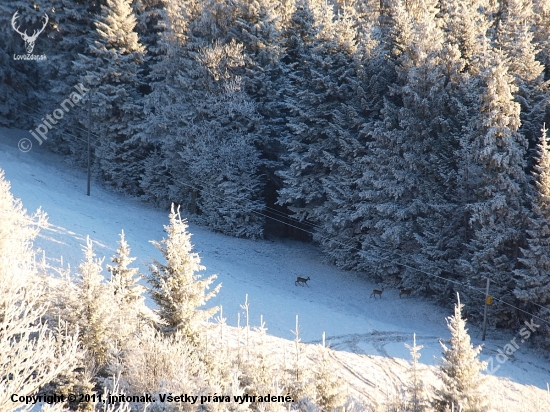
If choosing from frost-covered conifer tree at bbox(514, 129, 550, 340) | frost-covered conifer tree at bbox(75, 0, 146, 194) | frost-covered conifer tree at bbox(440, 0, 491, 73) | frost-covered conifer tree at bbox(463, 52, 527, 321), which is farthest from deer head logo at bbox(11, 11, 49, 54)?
frost-covered conifer tree at bbox(514, 129, 550, 340)

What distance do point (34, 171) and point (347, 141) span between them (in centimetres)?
1759

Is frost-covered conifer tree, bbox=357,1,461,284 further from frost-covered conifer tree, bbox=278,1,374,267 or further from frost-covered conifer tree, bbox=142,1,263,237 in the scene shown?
frost-covered conifer tree, bbox=142,1,263,237

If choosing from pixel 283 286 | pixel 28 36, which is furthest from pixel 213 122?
pixel 28 36

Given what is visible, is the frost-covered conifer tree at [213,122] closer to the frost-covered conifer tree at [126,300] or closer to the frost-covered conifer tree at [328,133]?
the frost-covered conifer tree at [328,133]

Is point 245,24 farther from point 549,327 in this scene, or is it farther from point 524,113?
point 549,327

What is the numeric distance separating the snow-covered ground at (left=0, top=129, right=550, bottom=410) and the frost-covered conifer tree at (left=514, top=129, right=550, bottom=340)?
216 cm

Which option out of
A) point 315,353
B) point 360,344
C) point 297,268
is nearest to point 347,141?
point 297,268

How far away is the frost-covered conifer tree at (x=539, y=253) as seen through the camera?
61.6 ft

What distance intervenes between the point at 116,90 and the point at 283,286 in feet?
52.9

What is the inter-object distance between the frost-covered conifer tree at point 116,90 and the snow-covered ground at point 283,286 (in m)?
1.89

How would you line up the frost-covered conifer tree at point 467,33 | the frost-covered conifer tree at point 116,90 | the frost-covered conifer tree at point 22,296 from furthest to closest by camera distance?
the frost-covered conifer tree at point 116,90 → the frost-covered conifer tree at point 467,33 → the frost-covered conifer tree at point 22,296

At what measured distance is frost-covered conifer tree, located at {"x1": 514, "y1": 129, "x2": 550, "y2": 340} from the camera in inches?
739

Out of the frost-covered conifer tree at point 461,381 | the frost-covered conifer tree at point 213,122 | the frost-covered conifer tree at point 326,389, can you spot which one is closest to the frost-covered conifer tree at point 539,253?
the frost-covered conifer tree at point 461,381

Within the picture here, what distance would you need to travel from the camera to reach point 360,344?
1817 cm
